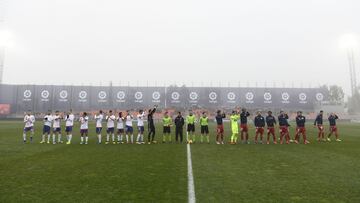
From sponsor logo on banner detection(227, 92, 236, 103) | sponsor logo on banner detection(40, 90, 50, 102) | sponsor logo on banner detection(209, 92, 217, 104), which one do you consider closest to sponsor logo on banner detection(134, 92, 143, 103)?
sponsor logo on banner detection(209, 92, 217, 104)

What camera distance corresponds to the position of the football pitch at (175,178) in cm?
621

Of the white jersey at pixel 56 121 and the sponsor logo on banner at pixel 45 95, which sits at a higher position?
the sponsor logo on banner at pixel 45 95

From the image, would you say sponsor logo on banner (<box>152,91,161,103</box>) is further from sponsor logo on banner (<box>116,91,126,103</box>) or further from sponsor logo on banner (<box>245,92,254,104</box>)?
sponsor logo on banner (<box>245,92,254,104</box>)

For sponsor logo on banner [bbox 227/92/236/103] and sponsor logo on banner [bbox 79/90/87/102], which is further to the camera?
sponsor logo on banner [bbox 227/92/236/103]

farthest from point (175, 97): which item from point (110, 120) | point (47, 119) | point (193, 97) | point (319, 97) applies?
point (47, 119)

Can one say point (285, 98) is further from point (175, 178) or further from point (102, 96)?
point (175, 178)

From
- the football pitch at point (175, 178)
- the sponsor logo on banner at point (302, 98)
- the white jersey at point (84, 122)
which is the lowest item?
the football pitch at point (175, 178)

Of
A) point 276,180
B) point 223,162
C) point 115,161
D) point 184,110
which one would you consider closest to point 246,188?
point 276,180

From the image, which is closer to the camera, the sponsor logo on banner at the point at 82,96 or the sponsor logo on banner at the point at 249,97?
the sponsor logo on banner at the point at 82,96

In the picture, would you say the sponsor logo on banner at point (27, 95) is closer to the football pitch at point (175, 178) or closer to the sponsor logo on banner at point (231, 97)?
the sponsor logo on banner at point (231, 97)

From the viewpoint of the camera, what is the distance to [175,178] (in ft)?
25.7

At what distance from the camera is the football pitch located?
6215 mm

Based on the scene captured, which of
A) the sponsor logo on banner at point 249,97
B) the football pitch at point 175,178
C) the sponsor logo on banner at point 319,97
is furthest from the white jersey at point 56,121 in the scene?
the sponsor logo on banner at point 319,97

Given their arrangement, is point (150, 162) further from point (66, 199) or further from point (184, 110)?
point (184, 110)
